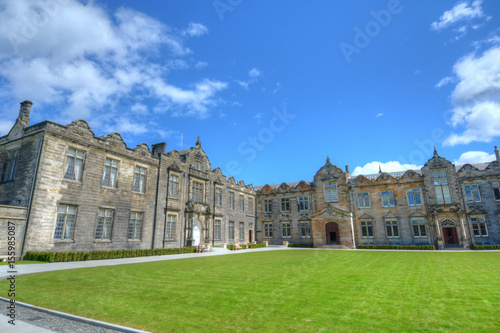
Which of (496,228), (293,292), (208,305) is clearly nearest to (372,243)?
(496,228)

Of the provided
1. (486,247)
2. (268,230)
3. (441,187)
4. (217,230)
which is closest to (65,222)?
(217,230)

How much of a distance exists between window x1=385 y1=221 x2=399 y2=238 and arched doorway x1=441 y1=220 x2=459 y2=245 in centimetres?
516

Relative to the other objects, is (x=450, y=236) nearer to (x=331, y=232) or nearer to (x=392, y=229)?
(x=392, y=229)

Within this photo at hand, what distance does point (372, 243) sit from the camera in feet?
119

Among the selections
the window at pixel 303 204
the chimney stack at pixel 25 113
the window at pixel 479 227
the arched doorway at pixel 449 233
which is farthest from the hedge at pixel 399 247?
the chimney stack at pixel 25 113

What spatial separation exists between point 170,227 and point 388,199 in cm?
2908

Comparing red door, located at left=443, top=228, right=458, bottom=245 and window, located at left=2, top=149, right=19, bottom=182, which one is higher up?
window, located at left=2, top=149, right=19, bottom=182

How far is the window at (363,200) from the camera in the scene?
38.0 metres

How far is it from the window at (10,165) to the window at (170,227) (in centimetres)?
1298

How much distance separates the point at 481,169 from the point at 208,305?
40754 millimetres

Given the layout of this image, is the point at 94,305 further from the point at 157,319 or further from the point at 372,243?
the point at 372,243

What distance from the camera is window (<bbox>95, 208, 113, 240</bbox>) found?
21.2 meters

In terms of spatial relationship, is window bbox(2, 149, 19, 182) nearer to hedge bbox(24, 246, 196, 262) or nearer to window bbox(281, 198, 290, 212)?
hedge bbox(24, 246, 196, 262)

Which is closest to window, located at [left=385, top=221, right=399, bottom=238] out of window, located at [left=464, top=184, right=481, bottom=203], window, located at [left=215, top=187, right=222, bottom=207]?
window, located at [left=464, top=184, right=481, bottom=203]
